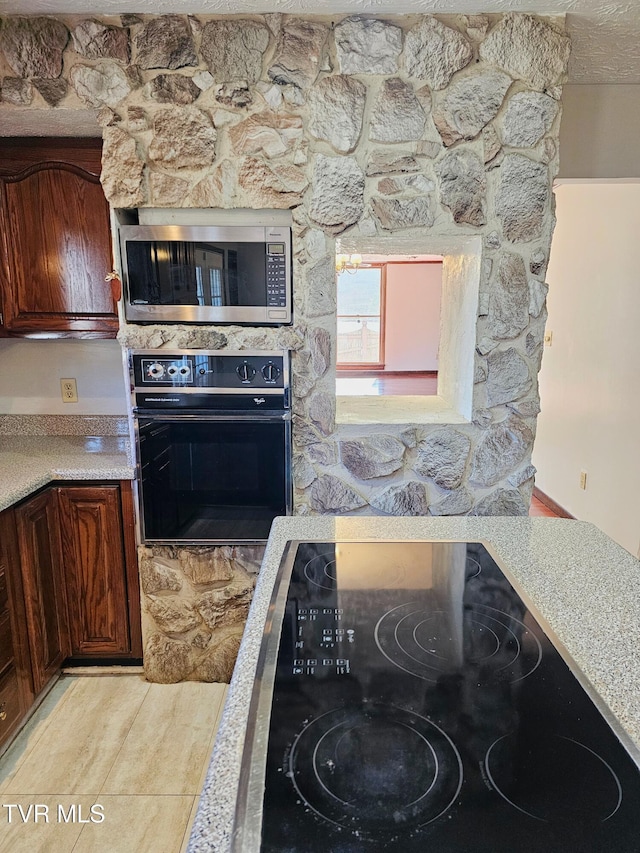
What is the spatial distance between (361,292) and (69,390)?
6.34m

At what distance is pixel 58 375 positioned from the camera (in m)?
2.43

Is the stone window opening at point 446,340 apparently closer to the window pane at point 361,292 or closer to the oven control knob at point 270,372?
the oven control knob at point 270,372

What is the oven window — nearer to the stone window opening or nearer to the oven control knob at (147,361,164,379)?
the oven control knob at (147,361,164,379)

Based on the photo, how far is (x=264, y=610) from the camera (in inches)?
36.9

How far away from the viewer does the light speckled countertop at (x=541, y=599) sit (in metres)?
0.62

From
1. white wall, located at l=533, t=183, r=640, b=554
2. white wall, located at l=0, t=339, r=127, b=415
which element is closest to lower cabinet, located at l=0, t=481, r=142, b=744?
white wall, located at l=0, t=339, r=127, b=415

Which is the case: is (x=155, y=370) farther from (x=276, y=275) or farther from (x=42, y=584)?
(x=42, y=584)

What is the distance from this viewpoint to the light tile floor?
60.1 inches

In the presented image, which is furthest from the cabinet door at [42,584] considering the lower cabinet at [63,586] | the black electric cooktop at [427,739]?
the black electric cooktop at [427,739]

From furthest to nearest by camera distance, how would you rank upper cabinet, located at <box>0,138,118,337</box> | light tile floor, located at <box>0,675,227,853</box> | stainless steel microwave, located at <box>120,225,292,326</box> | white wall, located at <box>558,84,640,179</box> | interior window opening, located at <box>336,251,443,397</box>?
interior window opening, located at <box>336,251,443,397</box>, white wall, located at <box>558,84,640,179</box>, upper cabinet, located at <box>0,138,118,337</box>, stainless steel microwave, located at <box>120,225,292,326</box>, light tile floor, located at <box>0,675,227,853</box>

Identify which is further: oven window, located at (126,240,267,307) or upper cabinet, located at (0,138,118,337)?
upper cabinet, located at (0,138,118,337)

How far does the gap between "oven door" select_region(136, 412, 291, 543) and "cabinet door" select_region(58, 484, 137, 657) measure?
0.15 metres

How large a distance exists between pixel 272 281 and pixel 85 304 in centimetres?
83

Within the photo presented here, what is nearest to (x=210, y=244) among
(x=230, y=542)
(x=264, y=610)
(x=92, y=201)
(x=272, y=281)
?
(x=272, y=281)
